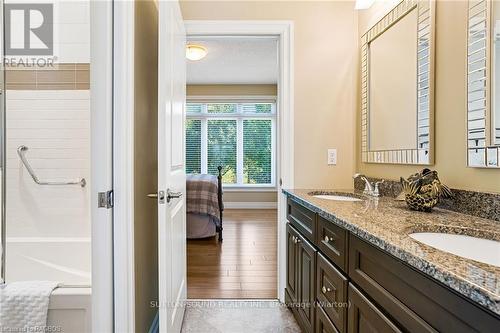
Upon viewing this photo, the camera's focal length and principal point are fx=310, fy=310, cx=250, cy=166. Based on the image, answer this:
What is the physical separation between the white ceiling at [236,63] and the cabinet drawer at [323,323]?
9.77 feet

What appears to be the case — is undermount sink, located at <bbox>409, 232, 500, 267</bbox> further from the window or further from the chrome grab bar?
the window

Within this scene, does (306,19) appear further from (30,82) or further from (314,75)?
(30,82)

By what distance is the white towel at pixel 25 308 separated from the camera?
56.8 inches

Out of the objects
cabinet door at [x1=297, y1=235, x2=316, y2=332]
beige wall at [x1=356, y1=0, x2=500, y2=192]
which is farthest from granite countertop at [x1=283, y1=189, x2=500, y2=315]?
cabinet door at [x1=297, y1=235, x2=316, y2=332]

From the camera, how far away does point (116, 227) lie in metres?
1.33

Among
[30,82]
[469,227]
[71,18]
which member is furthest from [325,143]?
[30,82]

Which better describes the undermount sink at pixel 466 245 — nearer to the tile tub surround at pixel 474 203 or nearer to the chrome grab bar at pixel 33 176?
the tile tub surround at pixel 474 203

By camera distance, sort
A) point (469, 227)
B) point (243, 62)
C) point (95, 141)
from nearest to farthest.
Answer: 1. point (469, 227)
2. point (95, 141)
3. point (243, 62)

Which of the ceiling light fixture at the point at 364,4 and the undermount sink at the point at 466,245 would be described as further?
the ceiling light fixture at the point at 364,4

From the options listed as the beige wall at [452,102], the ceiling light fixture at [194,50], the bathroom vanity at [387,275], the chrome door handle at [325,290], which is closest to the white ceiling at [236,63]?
the ceiling light fixture at [194,50]

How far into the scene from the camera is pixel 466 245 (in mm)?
989

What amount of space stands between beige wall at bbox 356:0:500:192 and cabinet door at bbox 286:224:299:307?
0.93 metres

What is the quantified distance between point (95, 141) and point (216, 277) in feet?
6.51

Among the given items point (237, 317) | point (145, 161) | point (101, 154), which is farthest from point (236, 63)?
point (101, 154)
